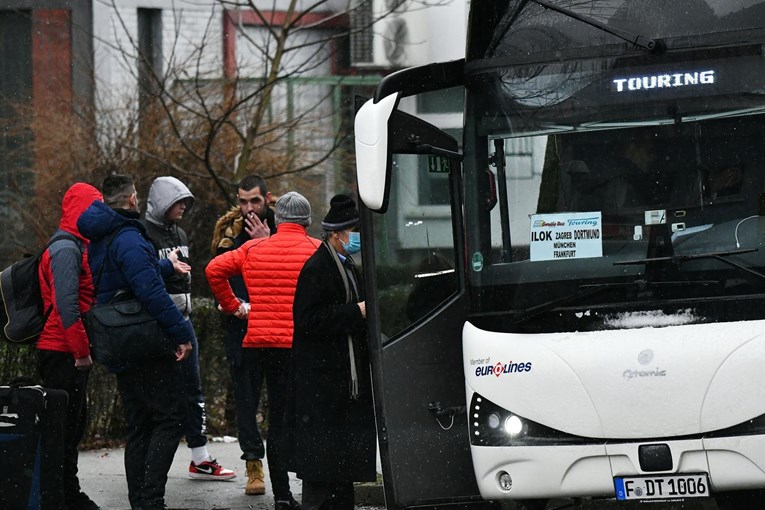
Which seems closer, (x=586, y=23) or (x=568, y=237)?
(x=568, y=237)

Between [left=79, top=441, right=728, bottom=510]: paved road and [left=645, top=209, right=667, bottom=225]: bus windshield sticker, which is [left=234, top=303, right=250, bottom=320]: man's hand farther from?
[left=645, top=209, right=667, bottom=225]: bus windshield sticker

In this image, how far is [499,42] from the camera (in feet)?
25.1

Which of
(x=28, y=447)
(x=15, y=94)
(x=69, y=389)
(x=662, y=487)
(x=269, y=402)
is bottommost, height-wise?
(x=662, y=487)

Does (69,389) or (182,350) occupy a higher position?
(182,350)

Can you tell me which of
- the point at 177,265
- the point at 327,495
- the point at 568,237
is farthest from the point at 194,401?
the point at 568,237

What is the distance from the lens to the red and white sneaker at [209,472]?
34.4 feet

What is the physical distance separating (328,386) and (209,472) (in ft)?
8.76

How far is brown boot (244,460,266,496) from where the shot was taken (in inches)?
395

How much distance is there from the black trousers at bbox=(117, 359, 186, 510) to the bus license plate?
2933 millimetres

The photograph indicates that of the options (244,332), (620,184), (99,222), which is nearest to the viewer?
(620,184)

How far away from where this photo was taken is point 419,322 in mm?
8000

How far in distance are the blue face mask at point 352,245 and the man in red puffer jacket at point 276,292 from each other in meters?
0.30

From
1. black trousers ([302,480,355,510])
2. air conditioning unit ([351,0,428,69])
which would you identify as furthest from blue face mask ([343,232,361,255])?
air conditioning unit ([351,0,428,69])

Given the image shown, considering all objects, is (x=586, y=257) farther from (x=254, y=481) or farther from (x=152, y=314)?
(x=254, y=481)
